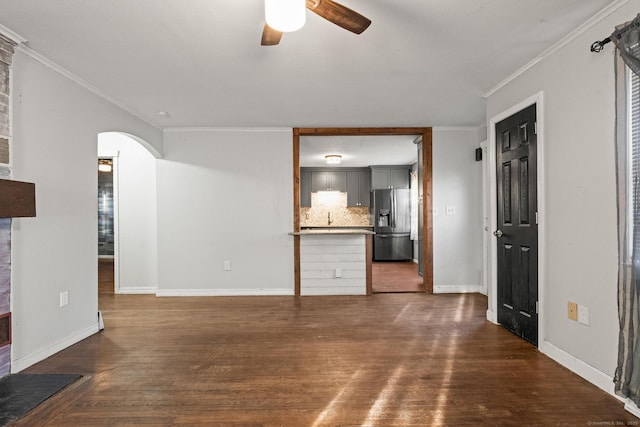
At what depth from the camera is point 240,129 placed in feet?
15.4

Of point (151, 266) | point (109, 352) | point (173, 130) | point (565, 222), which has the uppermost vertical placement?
point (173, 130)

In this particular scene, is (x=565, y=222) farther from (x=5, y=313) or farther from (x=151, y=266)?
(x=151, y=266)

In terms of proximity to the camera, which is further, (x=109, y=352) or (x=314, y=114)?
(x=314, y=114)

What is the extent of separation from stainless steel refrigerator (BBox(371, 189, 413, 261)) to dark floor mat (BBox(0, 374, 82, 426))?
21.2 ft

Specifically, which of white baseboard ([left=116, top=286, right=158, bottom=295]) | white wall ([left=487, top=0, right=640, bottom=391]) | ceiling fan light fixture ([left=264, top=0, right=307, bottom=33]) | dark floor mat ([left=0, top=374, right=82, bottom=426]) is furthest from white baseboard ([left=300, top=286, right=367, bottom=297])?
ceiling fan light fixture ([left=264, top=0, right=307, bottom=33])

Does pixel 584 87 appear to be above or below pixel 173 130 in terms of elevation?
below

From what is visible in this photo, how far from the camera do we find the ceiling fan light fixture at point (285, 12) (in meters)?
1.50

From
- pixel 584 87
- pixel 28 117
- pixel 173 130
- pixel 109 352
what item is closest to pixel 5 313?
pixel 109 352

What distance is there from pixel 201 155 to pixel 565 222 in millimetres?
4201

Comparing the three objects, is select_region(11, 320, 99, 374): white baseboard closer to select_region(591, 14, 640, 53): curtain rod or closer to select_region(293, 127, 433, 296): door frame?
select_region(293, 127, 433, 296): door frame

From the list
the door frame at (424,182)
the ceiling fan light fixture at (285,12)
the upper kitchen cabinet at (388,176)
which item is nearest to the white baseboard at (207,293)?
the door frame at (424,182)

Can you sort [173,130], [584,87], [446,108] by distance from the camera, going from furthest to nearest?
[173,130] < [446,108] < [584,87]

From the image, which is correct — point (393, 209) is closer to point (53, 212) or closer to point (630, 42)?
point (630, 42)

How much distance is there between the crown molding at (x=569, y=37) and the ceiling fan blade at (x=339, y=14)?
1530 mm
